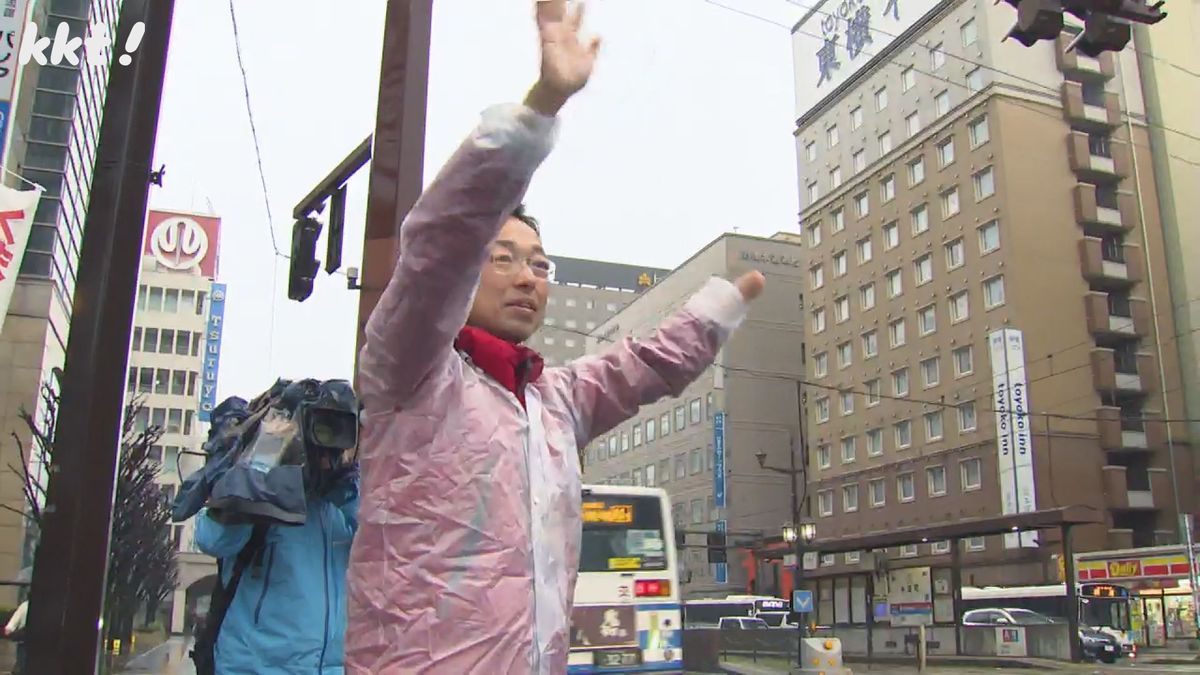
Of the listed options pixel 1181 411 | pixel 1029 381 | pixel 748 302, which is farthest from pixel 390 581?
pixel 1181 411

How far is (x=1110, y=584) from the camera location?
3406cm

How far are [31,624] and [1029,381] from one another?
1564 inches

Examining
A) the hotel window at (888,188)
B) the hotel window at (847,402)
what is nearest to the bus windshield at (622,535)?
the hotel window at (847,402)

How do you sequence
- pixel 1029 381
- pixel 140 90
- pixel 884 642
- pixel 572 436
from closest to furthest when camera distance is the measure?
1. pixel 572 436
2. pixel 140 90
3. pixel 884 642
4. pixel 1029 381

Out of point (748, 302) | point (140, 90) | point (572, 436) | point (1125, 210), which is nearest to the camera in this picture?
point (572, 436)

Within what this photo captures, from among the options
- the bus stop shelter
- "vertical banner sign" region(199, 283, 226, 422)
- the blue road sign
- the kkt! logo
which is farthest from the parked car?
the kkt! logo

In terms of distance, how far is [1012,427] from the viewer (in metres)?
38.3

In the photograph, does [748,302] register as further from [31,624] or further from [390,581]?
[31,624]

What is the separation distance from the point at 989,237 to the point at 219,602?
42.1 meters

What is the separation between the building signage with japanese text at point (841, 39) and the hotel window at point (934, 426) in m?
16.7

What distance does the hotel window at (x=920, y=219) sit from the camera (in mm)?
45219

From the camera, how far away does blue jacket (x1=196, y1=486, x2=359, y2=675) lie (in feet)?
10.2

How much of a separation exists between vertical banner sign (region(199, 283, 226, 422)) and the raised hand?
59.5 m

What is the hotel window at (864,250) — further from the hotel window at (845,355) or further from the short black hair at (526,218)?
the short black hair at (526,218)
